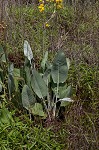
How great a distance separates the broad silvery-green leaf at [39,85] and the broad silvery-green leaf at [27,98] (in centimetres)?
5

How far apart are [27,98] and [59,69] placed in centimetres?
35

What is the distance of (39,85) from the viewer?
2729 mm

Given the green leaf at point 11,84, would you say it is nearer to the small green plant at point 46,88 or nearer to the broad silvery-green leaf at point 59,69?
the small green plant at point 46,88

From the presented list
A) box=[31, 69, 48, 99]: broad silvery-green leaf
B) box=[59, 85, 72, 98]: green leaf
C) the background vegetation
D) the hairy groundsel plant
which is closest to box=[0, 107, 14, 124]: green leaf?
the background vegetation

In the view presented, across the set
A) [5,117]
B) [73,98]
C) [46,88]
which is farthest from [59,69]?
[5,117]

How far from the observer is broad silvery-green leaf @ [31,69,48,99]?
2691mm

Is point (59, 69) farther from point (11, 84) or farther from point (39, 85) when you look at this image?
point (11, 84)

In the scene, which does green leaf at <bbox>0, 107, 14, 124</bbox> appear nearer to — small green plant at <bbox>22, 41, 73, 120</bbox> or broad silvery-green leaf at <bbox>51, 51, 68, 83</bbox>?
small green plant at <bbox>22, 41, 73, 120</bbox>

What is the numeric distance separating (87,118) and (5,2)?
187 centimetres

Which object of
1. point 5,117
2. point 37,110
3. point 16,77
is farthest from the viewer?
point 16,77

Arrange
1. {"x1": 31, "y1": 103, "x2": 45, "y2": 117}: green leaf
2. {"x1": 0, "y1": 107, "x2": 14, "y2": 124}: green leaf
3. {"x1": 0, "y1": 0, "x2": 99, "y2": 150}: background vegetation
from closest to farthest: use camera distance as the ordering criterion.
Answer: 1. {"x1": 0, "y1": 0, "x2": 99, "y2": 150}: background vegetation
2. {"x1": 0, "y1": 107, "x2": 14, "y2": 124}: green leaf
3. {"x1": 31, "y1": 103, "x2": 45, "y2": 117}: green leaf

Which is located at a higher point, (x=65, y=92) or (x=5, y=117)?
(x=65, y=92)

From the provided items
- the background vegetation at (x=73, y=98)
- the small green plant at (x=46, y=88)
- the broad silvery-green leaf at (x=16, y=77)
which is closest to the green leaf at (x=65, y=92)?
the small green plant at (x=46, y=88)

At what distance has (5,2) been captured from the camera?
3.93 meters
